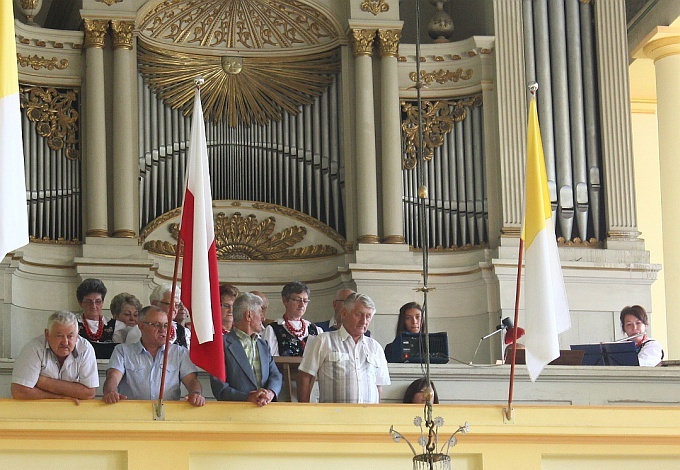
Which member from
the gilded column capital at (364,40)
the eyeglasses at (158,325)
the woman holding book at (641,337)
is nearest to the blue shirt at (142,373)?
the eyeglasses at (158,325)

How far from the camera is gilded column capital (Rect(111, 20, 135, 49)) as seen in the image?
12670mm

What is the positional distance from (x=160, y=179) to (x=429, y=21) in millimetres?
2738

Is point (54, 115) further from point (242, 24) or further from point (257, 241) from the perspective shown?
point (257, 241)

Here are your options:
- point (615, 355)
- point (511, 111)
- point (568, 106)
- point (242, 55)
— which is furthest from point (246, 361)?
point (568, 106)

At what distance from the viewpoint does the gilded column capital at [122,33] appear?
41.6 feet

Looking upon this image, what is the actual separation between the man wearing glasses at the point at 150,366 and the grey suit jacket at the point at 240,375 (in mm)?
171

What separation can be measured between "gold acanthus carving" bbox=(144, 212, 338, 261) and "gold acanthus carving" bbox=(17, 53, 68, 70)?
1721 millimetres

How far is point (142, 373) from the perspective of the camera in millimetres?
8711

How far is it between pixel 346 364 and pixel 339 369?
0.16 feet

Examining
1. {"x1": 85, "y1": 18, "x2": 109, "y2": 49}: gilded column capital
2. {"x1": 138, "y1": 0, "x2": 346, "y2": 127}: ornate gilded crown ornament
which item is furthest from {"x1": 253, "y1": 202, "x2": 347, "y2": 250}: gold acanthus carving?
{"x1": 85, "y1": 18, "x2": 109, "y2": 49}: gilded column capital

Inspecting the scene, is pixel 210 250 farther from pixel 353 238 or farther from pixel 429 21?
pixel 429 21

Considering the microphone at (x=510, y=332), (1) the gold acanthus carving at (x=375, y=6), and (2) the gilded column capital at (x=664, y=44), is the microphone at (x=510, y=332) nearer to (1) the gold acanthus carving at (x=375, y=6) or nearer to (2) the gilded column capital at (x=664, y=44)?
(1) the gold acanthus carving at (x=375, y=6)

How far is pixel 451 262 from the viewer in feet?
42.2

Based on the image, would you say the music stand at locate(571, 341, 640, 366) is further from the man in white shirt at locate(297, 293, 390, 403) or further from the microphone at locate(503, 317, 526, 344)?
the man in white shirt at locate(297, 293, 390, 403)
